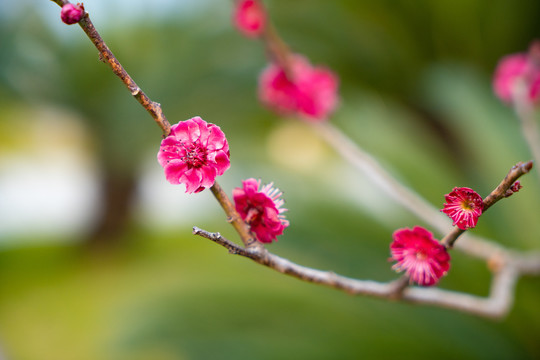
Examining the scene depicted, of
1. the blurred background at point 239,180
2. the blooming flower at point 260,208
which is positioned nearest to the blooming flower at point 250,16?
the blooming flower at point 260,208

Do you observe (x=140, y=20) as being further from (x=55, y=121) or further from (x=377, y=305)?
(x=377, y=305)

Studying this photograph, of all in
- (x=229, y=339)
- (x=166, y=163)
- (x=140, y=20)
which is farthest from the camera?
(x=140, y=20)

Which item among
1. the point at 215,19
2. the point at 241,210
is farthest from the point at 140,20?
the point at 241,210

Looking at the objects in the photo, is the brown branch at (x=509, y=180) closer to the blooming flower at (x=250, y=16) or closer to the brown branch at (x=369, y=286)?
the brown branch at (x=369, y=286)

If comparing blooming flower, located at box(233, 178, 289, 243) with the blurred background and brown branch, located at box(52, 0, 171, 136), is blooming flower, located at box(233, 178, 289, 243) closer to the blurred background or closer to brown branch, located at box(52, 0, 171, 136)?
brown branch, located at box(52, 0, 171, 136)

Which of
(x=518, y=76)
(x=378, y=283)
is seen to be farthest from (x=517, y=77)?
(x=378, y=283)

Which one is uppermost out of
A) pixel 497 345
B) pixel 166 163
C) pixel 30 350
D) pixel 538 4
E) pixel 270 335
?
pixel 30 350


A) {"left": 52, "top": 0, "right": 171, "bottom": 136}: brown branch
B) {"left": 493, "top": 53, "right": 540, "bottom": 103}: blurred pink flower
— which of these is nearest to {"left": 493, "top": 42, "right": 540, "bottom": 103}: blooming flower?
{"left": 493, "top": 53, "right": 540, "bottom": 103}: blurred pink flower
